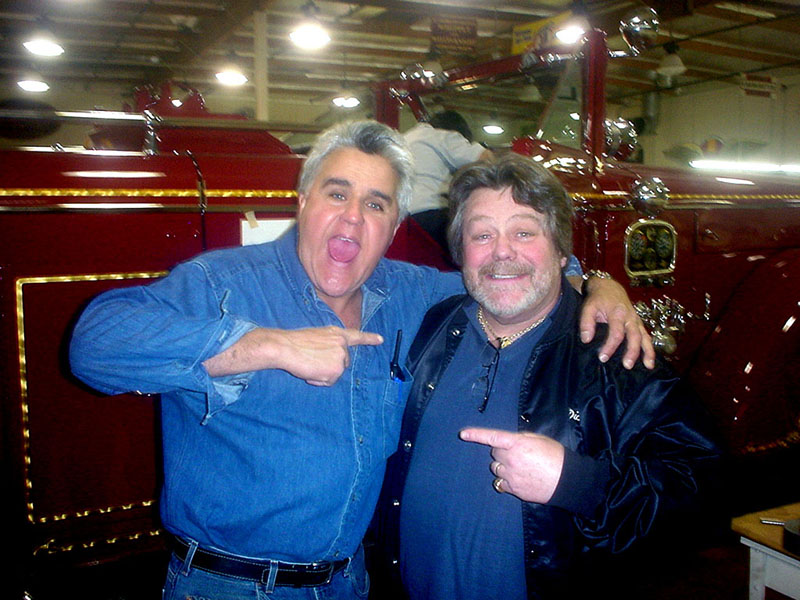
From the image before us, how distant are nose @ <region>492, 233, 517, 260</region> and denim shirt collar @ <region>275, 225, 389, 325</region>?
0.34 meters

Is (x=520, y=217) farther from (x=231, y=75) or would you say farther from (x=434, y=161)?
(x=231, y=75)

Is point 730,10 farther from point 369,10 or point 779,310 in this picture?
point 779,310

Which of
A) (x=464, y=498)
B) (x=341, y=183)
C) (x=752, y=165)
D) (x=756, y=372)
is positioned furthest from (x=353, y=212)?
(x=752, y=165)

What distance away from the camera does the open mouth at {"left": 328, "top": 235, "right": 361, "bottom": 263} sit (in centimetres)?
159

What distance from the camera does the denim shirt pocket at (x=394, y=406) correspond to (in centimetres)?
159

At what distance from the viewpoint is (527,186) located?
159cm

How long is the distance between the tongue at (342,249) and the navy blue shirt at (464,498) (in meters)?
0.38

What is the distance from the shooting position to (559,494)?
4.02 ft

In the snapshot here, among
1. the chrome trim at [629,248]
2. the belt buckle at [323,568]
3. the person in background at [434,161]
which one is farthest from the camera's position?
the person in background at [434,161]

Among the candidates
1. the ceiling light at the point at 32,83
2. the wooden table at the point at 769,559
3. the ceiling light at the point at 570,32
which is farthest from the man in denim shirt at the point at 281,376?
the ceiling light at the point at 32,83

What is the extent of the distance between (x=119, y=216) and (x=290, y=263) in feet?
2.56

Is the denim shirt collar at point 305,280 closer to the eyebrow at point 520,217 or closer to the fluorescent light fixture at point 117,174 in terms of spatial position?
the eyebrow at point 520,217

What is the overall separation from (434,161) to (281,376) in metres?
2.03

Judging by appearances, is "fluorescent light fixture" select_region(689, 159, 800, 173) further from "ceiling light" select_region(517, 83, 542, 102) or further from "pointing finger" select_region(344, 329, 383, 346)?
"pointing finger" select_region(344, 329, 383, 346)
